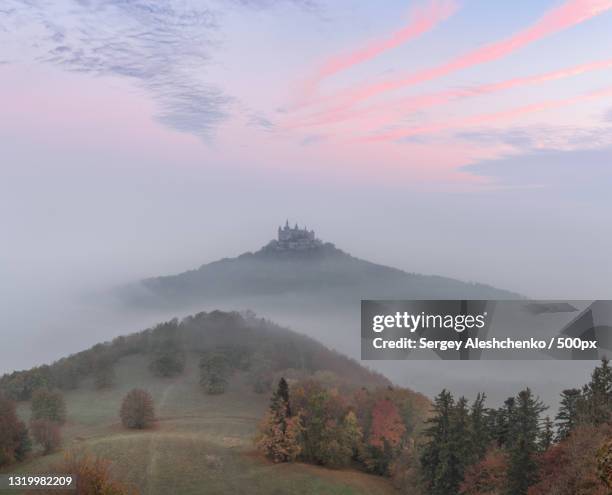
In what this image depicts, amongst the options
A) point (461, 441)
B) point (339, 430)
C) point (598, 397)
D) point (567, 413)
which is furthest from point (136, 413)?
point (598, 397)

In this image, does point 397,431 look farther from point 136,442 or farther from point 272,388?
point 272,388

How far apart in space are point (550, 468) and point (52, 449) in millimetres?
62532

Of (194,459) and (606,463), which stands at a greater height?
(606,463)

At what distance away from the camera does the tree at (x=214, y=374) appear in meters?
113

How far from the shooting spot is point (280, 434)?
228ft

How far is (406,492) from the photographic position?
6438 centimetres

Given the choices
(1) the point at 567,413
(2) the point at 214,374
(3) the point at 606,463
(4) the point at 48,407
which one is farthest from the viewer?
→ (2) the point at 214,374

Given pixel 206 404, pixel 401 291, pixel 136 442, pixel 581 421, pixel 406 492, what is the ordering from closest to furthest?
1. pixel 581 421
2. pixel 406 492
3. pixel 136 442
4. pixel 206 404
5. pixel 401 291

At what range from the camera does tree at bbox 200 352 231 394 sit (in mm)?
112750

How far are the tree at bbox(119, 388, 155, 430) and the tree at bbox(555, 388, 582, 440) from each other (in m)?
61.6

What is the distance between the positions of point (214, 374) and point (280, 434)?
46.9 meters

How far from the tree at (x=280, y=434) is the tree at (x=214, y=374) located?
4256 centimetres

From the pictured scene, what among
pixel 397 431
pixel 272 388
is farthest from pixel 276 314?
pixel 397 431

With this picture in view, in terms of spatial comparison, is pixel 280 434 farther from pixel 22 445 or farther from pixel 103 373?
pixel 103 373
